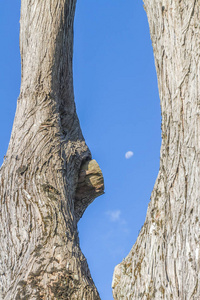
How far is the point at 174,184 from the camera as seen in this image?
2707 millimetres

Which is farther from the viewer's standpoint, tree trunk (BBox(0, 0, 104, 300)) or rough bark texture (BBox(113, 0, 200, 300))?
tree trunk (BBox(0, 0, 104, 300))

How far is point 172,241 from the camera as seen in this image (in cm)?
254

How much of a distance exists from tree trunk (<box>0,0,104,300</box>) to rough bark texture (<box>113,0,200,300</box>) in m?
0.51

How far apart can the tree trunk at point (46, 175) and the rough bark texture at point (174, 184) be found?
1.69 ft

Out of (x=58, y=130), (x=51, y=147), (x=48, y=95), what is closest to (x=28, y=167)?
(x=51, y=147)

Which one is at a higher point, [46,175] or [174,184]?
[46,175]

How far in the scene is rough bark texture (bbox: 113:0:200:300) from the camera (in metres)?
2.44

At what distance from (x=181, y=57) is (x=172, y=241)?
1455 millimetres

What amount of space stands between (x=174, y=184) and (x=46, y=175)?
1.52m

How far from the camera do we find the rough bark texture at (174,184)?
244cm

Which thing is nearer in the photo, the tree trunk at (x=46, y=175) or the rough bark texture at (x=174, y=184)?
the rough bark texture at (x=174, y=184)

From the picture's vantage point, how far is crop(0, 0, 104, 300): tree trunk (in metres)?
3.13

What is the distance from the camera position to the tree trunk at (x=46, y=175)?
A: 313 cm

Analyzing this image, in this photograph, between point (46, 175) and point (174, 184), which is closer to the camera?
point (174, 184)
